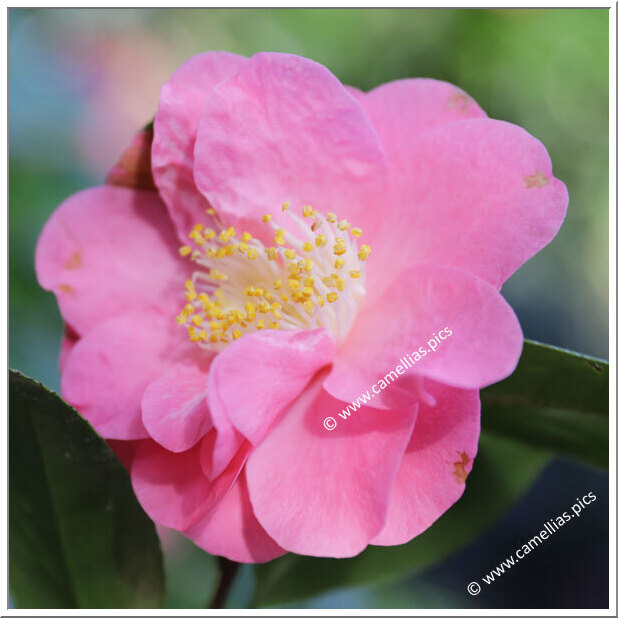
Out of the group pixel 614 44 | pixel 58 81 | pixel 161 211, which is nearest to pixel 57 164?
pixel 58 81

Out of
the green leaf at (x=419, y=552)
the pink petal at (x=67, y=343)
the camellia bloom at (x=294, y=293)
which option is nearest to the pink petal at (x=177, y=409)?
the camellia bloom at (x=294, y=293)

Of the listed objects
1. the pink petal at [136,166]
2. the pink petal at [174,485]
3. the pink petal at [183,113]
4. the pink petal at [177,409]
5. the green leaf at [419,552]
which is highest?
the pink petal at [183,113]

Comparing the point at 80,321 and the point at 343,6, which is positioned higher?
the point at 343,6

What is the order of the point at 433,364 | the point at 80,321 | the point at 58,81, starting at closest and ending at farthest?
the point at 433,364 < the point at 80,321 < the point at 58,81

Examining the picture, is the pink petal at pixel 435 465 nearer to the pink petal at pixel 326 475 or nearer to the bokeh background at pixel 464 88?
the pink petal at pixel 326 475

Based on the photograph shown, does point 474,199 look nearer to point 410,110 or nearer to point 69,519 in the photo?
point 410,110

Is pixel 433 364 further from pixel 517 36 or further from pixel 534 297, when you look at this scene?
pixel 517 36

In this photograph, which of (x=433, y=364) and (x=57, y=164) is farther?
(x=57, y=164)
